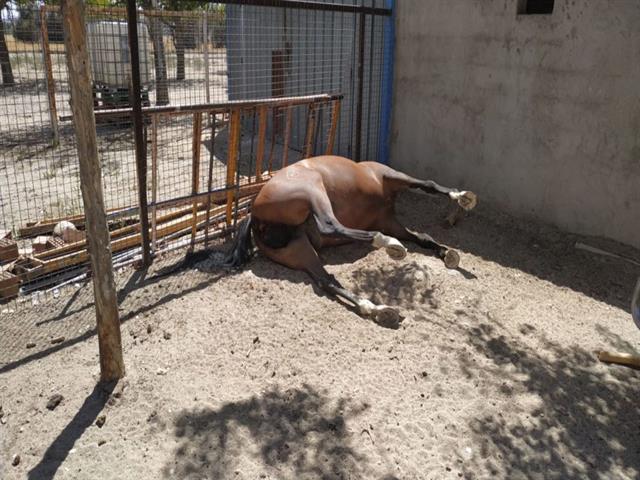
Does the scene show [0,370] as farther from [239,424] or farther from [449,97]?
[449,97]

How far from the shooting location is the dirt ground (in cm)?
297

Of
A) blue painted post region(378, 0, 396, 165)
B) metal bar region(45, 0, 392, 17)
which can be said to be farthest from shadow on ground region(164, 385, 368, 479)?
blue painted post region(378, 0, 396, 165)

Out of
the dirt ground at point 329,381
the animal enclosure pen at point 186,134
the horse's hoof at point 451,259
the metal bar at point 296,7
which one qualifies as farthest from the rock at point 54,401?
the horse's hoof at point 451,259

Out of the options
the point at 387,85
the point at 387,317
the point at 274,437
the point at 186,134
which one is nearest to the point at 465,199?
the point at 387,317

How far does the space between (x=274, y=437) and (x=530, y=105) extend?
4.60 meters

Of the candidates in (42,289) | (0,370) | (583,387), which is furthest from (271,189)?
(583,387)

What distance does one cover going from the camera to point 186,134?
11.2 metres

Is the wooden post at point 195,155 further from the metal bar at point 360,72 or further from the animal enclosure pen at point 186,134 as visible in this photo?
the metal bar at point 360,72

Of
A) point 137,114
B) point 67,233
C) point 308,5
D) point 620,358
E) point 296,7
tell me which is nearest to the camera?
point 620,358

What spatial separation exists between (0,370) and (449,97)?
17.8 feet

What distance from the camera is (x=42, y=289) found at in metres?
4.84

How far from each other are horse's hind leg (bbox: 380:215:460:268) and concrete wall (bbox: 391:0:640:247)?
1.54 metres

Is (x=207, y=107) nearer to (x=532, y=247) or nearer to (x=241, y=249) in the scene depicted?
(x=241, y=249)

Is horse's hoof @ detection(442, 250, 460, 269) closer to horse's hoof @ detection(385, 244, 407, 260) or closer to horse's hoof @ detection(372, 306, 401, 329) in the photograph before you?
horse's hoof @ detection(385, 244, 407, 260)
